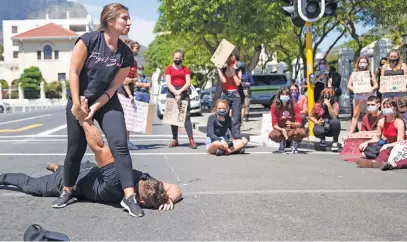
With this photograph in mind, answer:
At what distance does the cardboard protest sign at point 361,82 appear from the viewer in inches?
444

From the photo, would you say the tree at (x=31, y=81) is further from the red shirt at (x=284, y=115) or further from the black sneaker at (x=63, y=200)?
the black sneaker at (x=63, y=200)

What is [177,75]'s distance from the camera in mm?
11062

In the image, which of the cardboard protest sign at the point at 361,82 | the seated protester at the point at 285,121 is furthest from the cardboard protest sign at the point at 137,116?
the cardboard protest sign at the point at 361,82

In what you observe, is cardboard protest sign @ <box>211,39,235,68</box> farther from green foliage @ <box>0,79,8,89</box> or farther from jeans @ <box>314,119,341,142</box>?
green foliage @ <box>0,79,8,89</box>

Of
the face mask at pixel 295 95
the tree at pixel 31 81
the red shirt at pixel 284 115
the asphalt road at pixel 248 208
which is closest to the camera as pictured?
the asphalt road at pixel 248 208

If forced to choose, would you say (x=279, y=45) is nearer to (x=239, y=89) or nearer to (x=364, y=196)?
(x=239, y=89)

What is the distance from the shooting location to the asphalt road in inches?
179

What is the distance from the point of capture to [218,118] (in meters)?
10.3

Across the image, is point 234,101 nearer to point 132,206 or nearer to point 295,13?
point 295,13

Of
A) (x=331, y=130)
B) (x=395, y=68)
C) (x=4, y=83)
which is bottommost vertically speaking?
(x=4, y=83)

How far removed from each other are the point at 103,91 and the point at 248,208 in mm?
1723

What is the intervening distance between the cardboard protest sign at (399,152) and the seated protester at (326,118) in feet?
8.36

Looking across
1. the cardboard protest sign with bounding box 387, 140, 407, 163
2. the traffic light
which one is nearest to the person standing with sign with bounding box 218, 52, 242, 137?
the traffic light

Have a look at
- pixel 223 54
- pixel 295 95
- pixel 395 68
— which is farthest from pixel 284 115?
pixel 295 95
